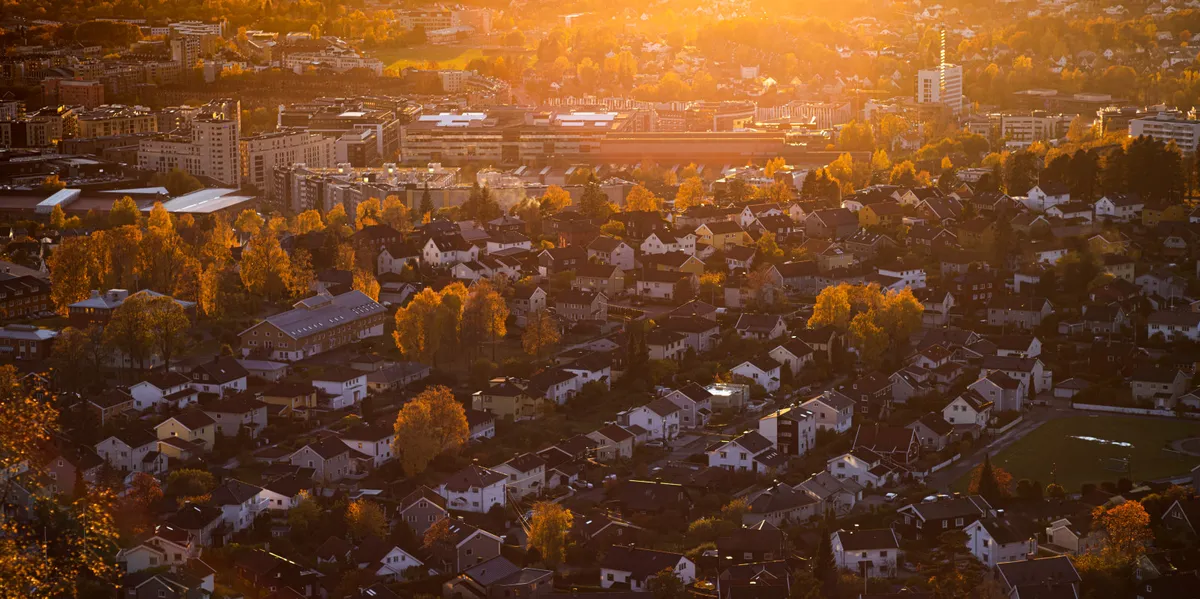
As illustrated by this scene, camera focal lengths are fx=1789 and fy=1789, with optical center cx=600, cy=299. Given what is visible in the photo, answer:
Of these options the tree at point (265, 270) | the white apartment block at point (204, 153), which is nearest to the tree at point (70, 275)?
the tree at point (265, 270)

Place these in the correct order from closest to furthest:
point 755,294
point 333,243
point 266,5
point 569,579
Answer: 1. point 569,579
2. point 755,294
3. point 333,243
4. point 266,5

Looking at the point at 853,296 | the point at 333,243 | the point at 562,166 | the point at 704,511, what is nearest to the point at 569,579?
the point at 704,511

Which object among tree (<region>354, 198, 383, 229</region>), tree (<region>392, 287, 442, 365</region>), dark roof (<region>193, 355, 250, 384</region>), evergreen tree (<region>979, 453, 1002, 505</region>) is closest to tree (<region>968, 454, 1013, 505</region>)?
evergreen tree (<region>979, 453, 1002, 505</region>)

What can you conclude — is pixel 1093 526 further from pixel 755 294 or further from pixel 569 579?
pixel 755 294

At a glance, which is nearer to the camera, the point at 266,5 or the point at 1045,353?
the point at 1045,353

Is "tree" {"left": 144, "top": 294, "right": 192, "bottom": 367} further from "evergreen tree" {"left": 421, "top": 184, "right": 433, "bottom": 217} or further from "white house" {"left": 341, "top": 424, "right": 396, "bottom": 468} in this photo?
"evergreen tree" {"left": 421, "top": 184, "right": 433, "bottom": 217}

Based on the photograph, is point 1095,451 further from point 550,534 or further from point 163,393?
point 163,393

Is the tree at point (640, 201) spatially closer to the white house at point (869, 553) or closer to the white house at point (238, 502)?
the white house at point (238, 502)

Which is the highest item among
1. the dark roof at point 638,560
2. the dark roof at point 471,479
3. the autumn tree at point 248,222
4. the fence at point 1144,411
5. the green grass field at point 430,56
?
the green grass field at point 430,56
